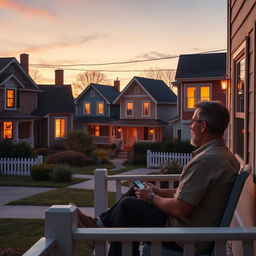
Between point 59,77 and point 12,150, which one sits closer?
point 12,150

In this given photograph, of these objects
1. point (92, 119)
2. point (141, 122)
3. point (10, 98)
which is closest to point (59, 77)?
point (92, 119)

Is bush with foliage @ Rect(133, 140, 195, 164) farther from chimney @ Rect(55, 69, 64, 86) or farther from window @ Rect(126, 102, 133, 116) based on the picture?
chimney @ Rect(55, 69, 64, 86)

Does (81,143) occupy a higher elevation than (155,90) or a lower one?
lower

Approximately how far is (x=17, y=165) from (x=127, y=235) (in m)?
19.3

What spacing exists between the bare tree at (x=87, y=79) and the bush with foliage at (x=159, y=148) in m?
46.4

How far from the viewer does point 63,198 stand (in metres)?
12.3

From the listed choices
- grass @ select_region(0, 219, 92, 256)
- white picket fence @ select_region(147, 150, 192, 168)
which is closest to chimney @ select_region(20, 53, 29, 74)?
white picket fence @ select_region(147, 150, 192, 168)

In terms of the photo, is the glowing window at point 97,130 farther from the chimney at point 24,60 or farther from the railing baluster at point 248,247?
the railing baluster at point 248,247

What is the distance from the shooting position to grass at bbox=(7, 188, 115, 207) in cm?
1151

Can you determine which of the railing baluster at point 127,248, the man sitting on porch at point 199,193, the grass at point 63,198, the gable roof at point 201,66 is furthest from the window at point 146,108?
the railing baluster at point 127,248

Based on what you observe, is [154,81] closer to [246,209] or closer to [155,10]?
[155,10]

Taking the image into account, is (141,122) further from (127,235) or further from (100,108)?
(127,235)

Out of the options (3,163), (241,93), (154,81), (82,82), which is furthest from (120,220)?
(82,82)

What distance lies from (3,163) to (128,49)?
1331 inches
